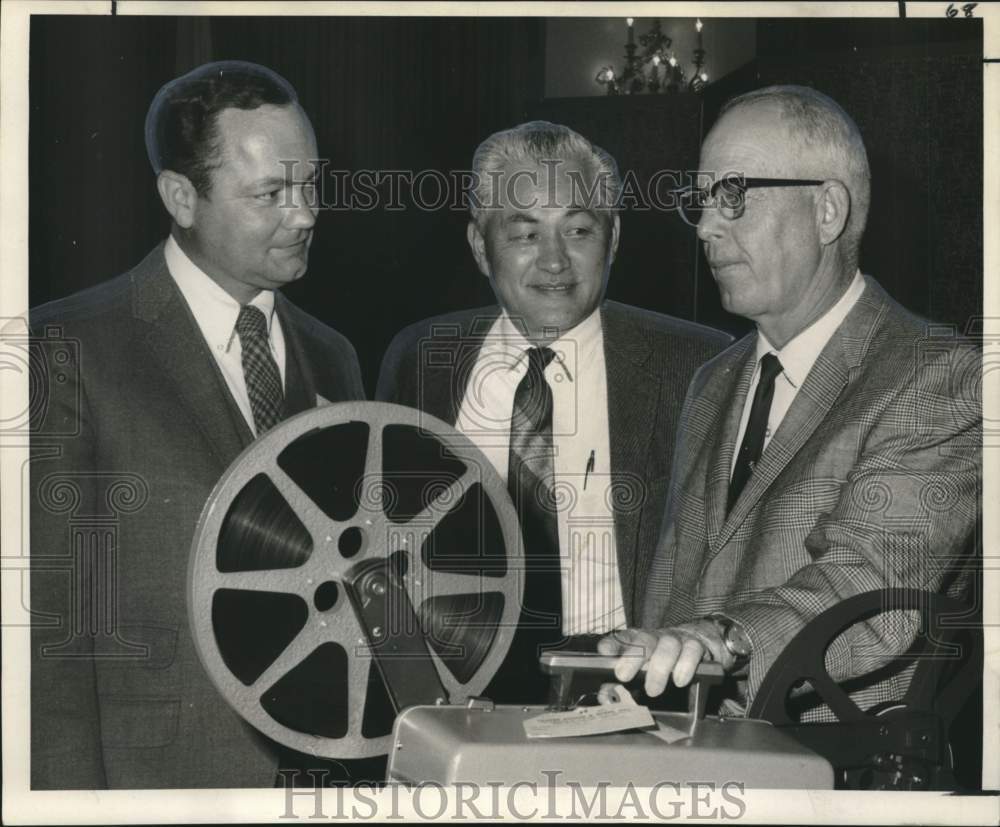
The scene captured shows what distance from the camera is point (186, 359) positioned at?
3.32 meters

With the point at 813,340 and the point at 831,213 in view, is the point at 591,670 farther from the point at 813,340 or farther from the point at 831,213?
the point at 831,213

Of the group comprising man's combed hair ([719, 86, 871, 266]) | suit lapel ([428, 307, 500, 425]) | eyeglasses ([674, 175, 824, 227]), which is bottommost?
suit lapel ([428, 307, 500, 425])

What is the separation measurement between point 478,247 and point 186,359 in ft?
2.70

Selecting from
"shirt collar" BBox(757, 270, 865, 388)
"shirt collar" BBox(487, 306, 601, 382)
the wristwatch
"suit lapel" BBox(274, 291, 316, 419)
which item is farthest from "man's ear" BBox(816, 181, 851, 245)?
"suit lapel" BBox(274, 291, 316, 419)

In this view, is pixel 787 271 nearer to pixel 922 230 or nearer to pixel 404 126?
pixel 922 230

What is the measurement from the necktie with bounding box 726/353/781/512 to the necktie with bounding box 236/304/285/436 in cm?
122

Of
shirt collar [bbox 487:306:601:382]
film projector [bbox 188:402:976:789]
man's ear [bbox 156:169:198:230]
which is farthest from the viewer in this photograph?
shirt collar [bbox 487:306:601:382]

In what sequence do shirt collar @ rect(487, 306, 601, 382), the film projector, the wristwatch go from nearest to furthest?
the film projector
the wristwatch
shirt collar @ rect(487, 306, 601, 382)

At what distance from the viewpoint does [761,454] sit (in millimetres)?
3383

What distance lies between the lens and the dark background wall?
3404 mm

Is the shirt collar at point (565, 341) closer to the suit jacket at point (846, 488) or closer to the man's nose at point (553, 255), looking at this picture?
the man's nose at point (553, 255)

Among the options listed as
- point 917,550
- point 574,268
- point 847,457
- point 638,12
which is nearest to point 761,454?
point 847,457

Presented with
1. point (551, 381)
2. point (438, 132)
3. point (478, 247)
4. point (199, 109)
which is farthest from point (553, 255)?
point (199, 109)

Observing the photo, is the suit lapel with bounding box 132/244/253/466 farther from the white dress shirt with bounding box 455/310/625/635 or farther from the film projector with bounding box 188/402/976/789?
the white dress shirt with bounding box 455/310/625/635
